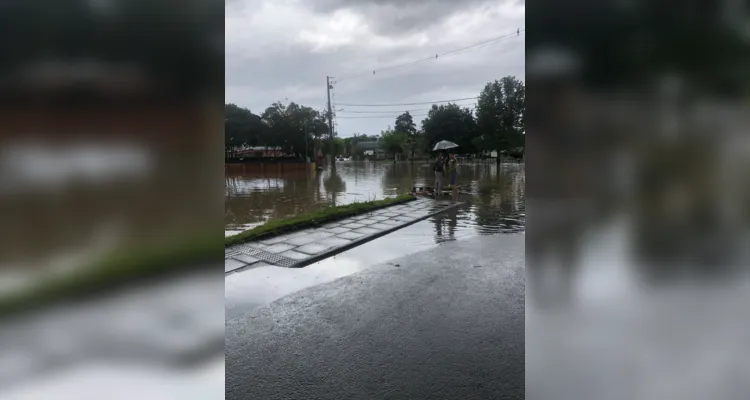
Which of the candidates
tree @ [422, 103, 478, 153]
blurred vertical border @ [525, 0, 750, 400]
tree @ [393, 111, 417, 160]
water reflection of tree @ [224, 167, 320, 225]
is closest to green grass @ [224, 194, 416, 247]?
water reflection of tree @ [224, 167, 320, 225]

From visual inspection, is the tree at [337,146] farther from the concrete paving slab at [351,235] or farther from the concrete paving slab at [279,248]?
the concrete paving slab at [279,248]

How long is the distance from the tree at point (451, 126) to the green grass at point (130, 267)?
100.0 ft

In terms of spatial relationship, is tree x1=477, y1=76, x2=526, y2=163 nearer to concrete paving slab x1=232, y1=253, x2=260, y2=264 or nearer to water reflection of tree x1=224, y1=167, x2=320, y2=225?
water reflection of tree x1=224, y1=167, x2=320, y2=225

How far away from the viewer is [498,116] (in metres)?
29.0

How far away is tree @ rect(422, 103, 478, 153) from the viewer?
103 feet

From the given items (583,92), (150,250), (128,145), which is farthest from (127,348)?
(583,92)

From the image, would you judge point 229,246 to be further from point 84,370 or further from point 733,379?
point 733,379

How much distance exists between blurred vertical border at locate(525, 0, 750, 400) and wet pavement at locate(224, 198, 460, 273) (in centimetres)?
350

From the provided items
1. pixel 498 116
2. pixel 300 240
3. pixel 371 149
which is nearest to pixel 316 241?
pixel 300 240

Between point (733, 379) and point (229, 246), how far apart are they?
5.32m

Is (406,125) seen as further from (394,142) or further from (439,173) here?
(439,173)

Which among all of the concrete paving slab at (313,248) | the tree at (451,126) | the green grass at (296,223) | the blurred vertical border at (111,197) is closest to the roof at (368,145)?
the tree at (451,126)

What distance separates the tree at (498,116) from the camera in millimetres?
27547

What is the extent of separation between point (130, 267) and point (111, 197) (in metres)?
0.28
